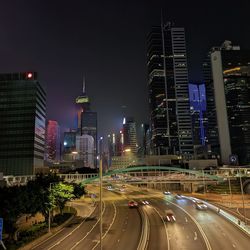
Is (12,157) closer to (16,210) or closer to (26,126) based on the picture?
A: (26,126)

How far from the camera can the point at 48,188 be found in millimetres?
63688

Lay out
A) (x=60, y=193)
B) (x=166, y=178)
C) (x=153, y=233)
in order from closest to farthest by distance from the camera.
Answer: (x=153, y=233) < (x=60, y=193) < (x=166, y=178)

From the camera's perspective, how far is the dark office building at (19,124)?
535ft

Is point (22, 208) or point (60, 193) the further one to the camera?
point (60, 193)


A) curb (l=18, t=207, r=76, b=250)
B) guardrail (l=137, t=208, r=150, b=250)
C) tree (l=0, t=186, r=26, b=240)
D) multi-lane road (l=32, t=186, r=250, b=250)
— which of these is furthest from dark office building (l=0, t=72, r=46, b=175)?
tree (l=0, t=186, r=26, b=240)

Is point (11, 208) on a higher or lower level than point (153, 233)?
higher

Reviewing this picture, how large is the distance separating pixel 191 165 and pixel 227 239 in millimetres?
146404

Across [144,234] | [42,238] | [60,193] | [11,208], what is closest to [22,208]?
[11,208]

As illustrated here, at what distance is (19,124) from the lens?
16688cm

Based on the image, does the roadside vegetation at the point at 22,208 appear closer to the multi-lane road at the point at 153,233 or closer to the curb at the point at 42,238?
the curb at the point at 42,238

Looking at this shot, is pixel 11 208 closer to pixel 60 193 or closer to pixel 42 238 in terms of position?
pixel 42 238

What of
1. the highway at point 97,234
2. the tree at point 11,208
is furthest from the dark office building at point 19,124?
the tree at point 11,208

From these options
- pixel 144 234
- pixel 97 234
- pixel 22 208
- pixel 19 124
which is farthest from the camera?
pixel 19 124

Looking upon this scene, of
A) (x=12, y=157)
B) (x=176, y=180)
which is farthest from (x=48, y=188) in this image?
(x=12, y=157)
